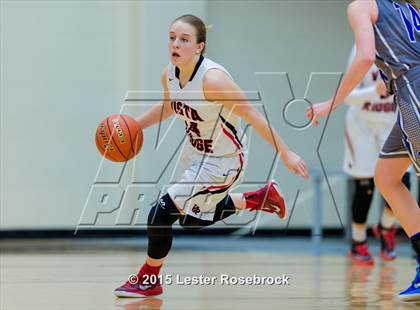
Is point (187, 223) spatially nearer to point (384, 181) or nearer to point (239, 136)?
point (239, 136)

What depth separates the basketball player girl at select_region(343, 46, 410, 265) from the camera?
7.43 meters

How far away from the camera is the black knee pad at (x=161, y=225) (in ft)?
15.5

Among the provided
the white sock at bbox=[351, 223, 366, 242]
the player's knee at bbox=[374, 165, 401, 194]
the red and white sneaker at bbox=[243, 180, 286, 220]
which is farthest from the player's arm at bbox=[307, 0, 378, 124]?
the white sock at bbox=[351, 223, 366, 242]

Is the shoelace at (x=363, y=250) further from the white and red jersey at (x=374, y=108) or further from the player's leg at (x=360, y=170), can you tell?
the white and red jersey at (x=374, y=108)

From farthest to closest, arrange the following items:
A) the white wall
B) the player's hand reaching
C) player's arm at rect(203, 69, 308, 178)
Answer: the white wall, player's arm at rect(203, 69, 308, 178), the player's hand reaching

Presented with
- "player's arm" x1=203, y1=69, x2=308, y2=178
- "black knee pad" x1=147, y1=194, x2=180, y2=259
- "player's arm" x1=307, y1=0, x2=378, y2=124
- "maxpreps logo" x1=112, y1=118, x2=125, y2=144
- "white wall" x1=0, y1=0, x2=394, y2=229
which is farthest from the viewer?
"white wall" x1=0, y1=0, x2=394, y2=229

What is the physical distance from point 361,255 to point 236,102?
10.1 ft

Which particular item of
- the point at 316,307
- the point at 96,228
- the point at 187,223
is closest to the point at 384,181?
the point at 316,307

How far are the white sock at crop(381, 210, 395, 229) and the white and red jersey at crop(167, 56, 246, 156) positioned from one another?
289 centimetres

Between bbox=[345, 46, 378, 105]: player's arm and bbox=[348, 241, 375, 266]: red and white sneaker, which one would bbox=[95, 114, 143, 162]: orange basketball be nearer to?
bbox=[345, 46, 378, 105]: player's arm

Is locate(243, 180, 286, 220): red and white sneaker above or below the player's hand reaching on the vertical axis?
below

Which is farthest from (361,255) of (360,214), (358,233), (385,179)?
(385,179)

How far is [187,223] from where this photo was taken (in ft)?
16.2

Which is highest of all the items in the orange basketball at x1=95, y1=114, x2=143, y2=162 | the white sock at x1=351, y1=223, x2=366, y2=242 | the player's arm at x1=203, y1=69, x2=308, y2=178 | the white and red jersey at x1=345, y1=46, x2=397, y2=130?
the player's arm at x1=203, y1=69, x2=308, y2=178
